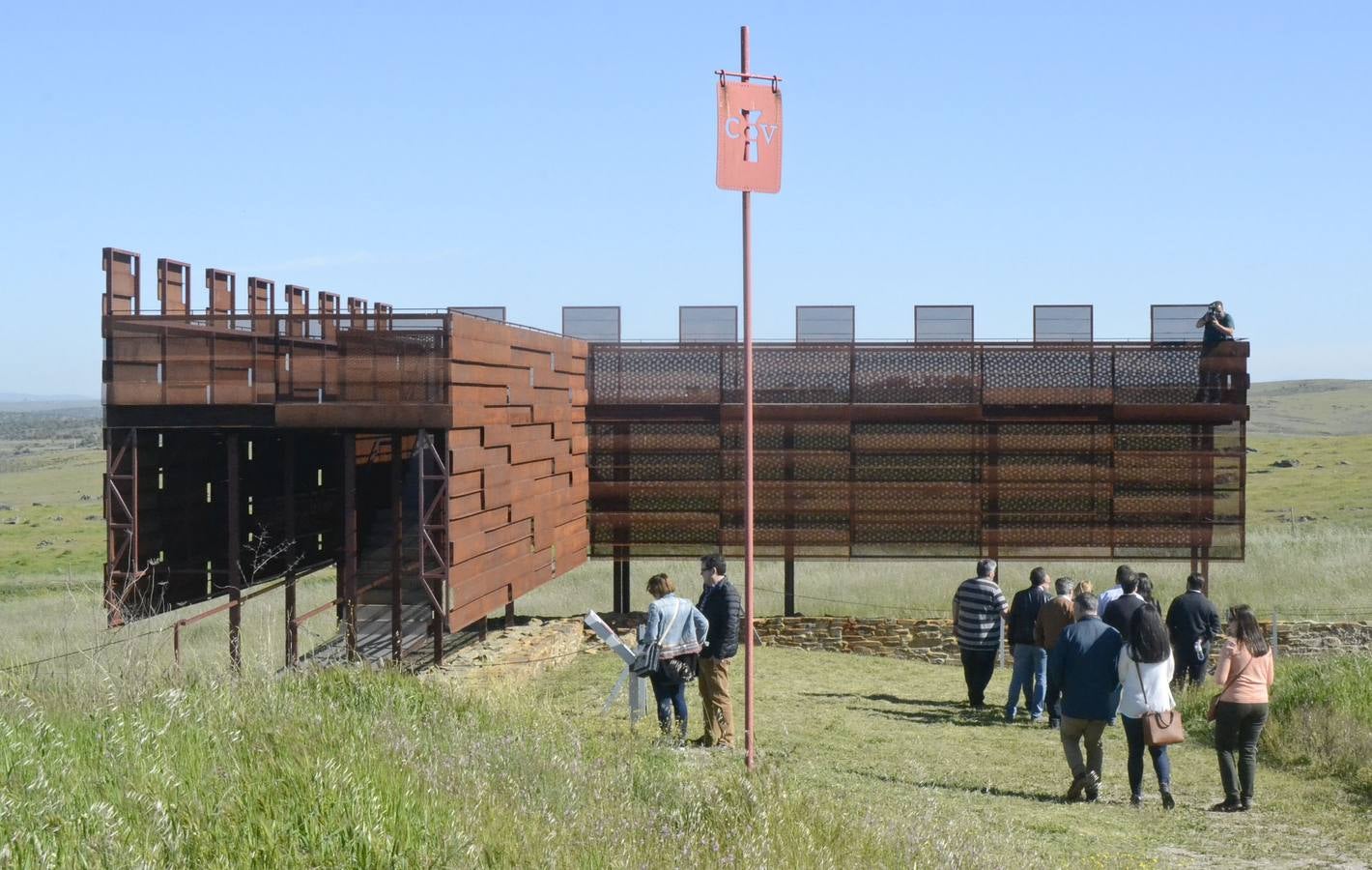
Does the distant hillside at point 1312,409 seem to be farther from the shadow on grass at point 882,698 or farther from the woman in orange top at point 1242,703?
the woman in orange top at point 1242,703

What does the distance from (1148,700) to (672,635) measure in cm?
401

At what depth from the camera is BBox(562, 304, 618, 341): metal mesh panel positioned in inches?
961

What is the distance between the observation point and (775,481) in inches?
927

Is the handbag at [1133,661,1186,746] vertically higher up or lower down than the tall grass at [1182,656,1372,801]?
higher up

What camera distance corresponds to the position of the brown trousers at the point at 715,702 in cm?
1278

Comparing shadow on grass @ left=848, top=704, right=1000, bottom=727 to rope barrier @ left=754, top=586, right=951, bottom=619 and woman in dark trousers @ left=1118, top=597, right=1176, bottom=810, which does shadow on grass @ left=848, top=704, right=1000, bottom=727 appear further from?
rope barrier @ left=754, top=586, right=951, bottom=619

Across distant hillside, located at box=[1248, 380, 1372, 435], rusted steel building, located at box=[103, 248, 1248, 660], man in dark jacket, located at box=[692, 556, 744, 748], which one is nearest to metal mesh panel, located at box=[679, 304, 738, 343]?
rusted steel building, located at box=[103, 248, 1248, 660]

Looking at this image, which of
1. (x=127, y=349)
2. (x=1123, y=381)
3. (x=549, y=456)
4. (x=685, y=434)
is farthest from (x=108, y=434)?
(x=1123, y=381)

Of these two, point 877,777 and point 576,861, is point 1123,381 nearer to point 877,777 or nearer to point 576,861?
point 877,777

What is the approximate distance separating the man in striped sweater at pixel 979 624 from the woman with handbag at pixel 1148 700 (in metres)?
4.32

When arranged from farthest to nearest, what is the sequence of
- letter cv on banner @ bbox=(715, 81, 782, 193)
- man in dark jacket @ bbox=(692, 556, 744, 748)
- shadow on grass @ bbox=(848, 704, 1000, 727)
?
shadow on grass @ bbox=(848, 704, 1000, 727) < man in dark jacket @ bbox=(692, 556, 744, 748) < letter cv on banner @ bbox=(715, 81, 782, 193)

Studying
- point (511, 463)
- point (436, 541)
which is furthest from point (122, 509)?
point (511, 463)

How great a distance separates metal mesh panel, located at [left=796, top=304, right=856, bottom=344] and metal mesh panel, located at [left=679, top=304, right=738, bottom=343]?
111cm

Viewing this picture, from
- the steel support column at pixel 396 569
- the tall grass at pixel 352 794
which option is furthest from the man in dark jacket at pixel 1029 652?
the steel support column at pixel 396 569
